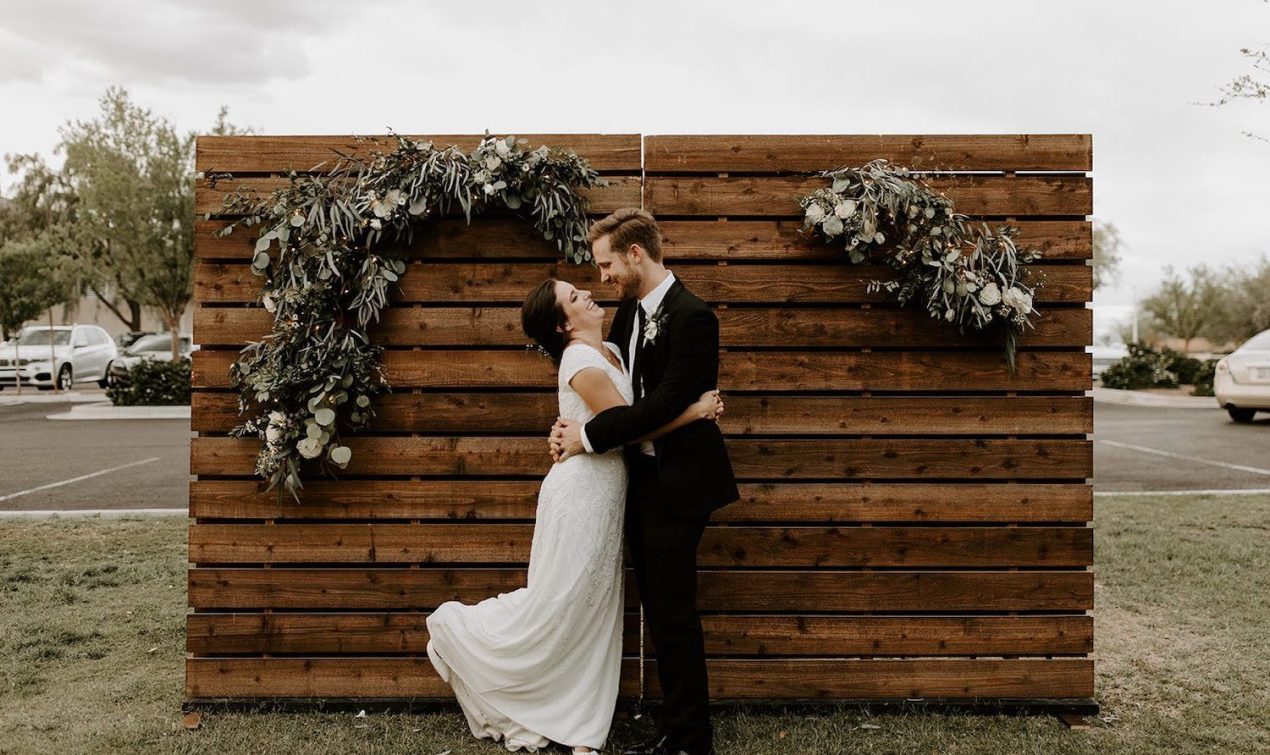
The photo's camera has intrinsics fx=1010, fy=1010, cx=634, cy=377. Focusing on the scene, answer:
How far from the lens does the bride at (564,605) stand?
4.02 m

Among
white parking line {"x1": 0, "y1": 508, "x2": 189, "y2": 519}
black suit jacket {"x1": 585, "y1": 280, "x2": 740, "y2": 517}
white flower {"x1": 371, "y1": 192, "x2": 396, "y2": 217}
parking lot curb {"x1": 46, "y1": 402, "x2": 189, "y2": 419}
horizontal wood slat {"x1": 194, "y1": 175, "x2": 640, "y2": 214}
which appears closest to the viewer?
black suit jacket {"x1": 585, "y1": 280, "x2": 740, "y2": 517}

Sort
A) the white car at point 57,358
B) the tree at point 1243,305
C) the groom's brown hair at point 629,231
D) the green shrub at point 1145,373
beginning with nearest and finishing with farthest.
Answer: the groom's brown hair at point 629,231, the white car at point 57,358, the green shrub at point 1145,373, the tree at point 1243,305

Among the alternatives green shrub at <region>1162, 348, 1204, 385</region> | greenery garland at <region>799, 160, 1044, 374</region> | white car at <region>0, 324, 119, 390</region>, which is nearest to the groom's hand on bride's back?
greenery garland at <region>799, 160, 1044, 374</region>

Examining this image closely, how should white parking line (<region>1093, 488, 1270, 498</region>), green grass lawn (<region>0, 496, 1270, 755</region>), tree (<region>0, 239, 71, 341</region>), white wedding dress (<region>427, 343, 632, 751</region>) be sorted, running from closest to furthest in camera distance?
1. white wedding dress (<region>427, 343, 632, 751</region>)
2. green grass lawn (<region>0, 496, 1270, 755</region>)
3. white parking line (<region>1093, 488, 1270, 498</region>)
4. tree (<region>0, 239, 71, 341</region>)

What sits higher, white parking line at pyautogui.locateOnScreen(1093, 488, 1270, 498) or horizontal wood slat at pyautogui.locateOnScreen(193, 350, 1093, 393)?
horizontal wood slat at pyautogui.locateOnScreen(193, 350, 1093, 393)

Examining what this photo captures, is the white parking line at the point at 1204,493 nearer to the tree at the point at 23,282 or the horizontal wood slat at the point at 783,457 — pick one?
the horizontal wood slat at the point at 783,457

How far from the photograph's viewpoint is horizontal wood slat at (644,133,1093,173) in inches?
180

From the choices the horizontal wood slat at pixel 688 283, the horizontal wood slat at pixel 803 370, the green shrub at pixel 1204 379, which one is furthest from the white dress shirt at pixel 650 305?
the green shrub at pixel 1204 379

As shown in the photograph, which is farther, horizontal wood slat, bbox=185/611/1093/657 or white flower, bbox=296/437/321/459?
horizontal wood slat, bbox=185/611/1093/657

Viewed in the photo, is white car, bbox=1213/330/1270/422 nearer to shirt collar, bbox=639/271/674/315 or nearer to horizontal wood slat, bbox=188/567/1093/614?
horizontal wood slat, bbox=188/567/1093/614

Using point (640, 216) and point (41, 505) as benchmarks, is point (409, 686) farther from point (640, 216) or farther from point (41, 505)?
point (41, 505)

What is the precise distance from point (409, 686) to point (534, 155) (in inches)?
96.7

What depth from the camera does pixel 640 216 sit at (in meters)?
3.96

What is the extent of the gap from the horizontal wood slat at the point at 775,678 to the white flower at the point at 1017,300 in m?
1.62
